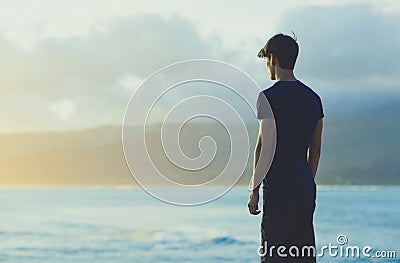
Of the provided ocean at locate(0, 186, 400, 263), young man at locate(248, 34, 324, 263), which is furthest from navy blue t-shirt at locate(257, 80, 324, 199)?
ocean at locate(0, 186, 400, 263)

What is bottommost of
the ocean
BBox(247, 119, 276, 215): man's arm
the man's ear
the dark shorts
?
the dark shorts

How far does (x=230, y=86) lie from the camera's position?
12.8 feet

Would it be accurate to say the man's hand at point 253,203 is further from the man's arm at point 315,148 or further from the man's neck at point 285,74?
the man's neck at point 285,74

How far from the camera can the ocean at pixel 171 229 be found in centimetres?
2141

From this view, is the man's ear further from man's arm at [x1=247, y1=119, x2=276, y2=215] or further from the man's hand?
the man's hand

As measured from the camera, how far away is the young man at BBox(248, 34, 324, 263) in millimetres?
3641

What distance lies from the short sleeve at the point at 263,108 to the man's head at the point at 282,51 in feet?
0.58

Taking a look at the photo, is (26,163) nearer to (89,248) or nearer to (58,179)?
(58,179)

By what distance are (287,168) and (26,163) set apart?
1866 inches

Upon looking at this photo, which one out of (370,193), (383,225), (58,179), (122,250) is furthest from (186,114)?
(58,179)

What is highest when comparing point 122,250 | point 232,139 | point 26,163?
point 26,163

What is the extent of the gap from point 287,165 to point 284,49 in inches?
19.4

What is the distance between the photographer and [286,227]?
12.0 ft

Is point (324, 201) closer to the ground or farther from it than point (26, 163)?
closer to the ground
